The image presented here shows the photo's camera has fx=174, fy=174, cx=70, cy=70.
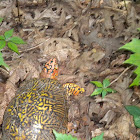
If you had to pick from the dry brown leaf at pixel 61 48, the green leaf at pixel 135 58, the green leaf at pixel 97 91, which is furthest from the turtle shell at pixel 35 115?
the green leaf at pixel 135 58

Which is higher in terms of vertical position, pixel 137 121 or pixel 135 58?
pixel 135 58

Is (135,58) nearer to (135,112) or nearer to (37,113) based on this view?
(135,112)

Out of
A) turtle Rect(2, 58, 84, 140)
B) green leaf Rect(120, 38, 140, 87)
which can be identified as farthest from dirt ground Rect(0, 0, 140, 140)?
green leaf Rect(120, 38, 140, 87)

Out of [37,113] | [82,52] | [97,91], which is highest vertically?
[82,52]

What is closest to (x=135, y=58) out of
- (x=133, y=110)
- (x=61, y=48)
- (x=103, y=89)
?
(x=133, y=110)

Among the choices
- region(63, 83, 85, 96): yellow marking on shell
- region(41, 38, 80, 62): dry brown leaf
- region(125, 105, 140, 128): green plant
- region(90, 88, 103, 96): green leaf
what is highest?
region(41, 38, 80, 62): dry brown leaf

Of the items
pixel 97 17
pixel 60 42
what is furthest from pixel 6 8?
pixel 97 17

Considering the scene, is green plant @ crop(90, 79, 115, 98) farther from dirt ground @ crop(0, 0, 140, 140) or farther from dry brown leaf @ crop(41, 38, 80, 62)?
dry brown leaf @ crop(41, 38, 80, 62)
